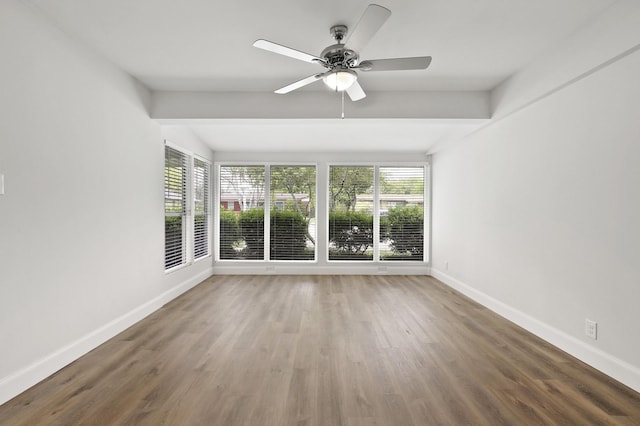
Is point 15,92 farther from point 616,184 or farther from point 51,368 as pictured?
point 616,184

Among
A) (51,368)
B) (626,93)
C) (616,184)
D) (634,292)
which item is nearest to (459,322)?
(634,292)

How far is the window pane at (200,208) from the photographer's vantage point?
5.35m

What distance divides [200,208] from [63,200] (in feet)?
9.82

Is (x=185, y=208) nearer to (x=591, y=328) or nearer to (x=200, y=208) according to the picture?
(x=200, y=208)

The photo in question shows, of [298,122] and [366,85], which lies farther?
[298,122]

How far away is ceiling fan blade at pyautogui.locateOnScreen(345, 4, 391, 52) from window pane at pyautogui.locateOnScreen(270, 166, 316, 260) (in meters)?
4.02

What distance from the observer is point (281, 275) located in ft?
20.0

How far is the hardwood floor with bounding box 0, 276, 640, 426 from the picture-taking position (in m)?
1.94

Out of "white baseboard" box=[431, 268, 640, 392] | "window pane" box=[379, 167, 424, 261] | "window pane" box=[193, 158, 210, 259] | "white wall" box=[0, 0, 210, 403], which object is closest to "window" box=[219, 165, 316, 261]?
"window pane" box=[193, 158, 210, 259]

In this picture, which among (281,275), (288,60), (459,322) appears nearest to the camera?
(288,60)

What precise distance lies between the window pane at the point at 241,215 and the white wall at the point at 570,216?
3.76 metres

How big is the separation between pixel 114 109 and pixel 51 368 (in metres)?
2.28

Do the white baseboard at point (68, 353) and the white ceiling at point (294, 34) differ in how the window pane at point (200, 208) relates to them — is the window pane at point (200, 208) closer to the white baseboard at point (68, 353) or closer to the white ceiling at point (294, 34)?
the white baseboard at point (68, 353)

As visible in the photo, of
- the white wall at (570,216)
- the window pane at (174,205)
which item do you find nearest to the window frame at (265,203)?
the window pane at (174,205)
